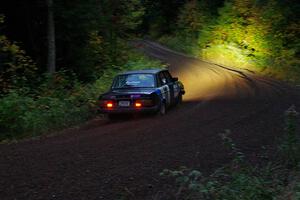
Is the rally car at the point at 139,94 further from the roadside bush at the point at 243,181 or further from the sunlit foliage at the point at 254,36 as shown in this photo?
the sunlit foliage at the point at 254,36

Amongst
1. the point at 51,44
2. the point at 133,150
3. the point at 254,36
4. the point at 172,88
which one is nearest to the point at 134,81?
the point at 172,88

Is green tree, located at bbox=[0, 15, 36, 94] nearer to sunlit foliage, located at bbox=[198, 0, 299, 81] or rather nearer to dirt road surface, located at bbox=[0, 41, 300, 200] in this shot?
dirt road surface, located at bbox=[0, 41, 300, 200]

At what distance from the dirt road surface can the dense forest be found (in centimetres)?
170

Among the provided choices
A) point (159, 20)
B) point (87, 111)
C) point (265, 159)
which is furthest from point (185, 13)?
point (265, 159)

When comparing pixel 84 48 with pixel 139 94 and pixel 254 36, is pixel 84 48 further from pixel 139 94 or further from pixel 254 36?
pixel 254 36

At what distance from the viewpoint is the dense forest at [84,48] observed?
15766 millimetres

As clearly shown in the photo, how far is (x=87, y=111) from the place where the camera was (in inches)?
656

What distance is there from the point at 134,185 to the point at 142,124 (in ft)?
21.1

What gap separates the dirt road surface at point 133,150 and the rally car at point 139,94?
1.20 ft

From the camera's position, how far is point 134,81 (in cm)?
1636

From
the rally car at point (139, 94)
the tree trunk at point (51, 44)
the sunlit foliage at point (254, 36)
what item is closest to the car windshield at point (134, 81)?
the rally car at point (139, 94)

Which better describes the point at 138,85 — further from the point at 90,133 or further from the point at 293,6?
the point at 293,6

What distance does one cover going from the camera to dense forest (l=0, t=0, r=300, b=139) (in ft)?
Answer: 51.7

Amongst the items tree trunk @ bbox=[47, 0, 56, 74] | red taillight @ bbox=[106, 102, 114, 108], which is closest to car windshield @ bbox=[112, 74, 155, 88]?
red taillight @ bbox=[106, 102, 114, 108]
